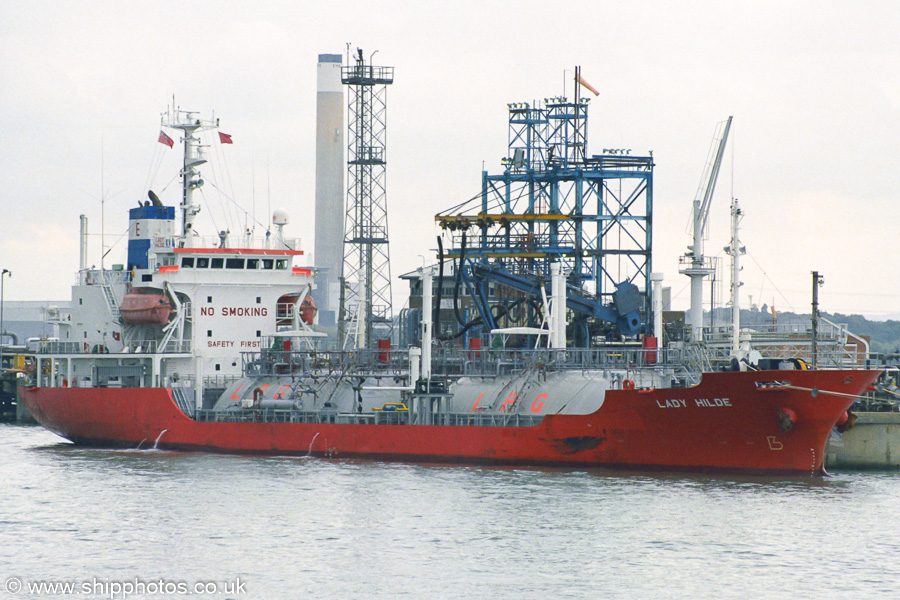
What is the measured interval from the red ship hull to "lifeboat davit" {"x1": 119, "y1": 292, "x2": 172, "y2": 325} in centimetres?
641

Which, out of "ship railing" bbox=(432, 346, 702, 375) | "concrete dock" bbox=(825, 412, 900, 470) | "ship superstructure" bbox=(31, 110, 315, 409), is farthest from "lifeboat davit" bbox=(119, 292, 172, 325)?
"concrete dock" bbox=(825, 412, 900, 470)

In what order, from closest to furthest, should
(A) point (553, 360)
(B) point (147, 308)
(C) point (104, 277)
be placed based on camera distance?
(A) point (553, 360)
(B) point (147, 308)
(C) point (104, 277)

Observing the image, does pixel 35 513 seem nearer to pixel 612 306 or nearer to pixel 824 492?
pixel 824 492

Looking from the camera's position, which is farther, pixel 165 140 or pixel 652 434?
pixel 165 140

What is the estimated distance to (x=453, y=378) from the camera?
44562 millimetres

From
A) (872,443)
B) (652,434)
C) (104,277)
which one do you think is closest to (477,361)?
(652,434)

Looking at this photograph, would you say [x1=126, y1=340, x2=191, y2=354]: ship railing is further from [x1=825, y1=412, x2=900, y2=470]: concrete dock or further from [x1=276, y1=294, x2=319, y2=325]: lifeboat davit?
[x1=825, y1=412, x2=900, y2=470]: concrete dock

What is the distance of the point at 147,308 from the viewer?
5009 cm

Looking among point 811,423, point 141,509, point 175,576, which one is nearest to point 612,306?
point 811,423

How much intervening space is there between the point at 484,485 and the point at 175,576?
12.4 m

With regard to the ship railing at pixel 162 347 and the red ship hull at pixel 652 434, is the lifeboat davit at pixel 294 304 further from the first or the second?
the red ship hull at pixel 652 434

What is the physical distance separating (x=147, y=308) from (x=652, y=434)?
2295cm

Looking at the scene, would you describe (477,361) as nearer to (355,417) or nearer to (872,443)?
(355,417)

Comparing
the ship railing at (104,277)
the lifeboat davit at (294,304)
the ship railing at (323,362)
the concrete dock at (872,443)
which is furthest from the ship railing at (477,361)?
the ship railing at (104,277)
